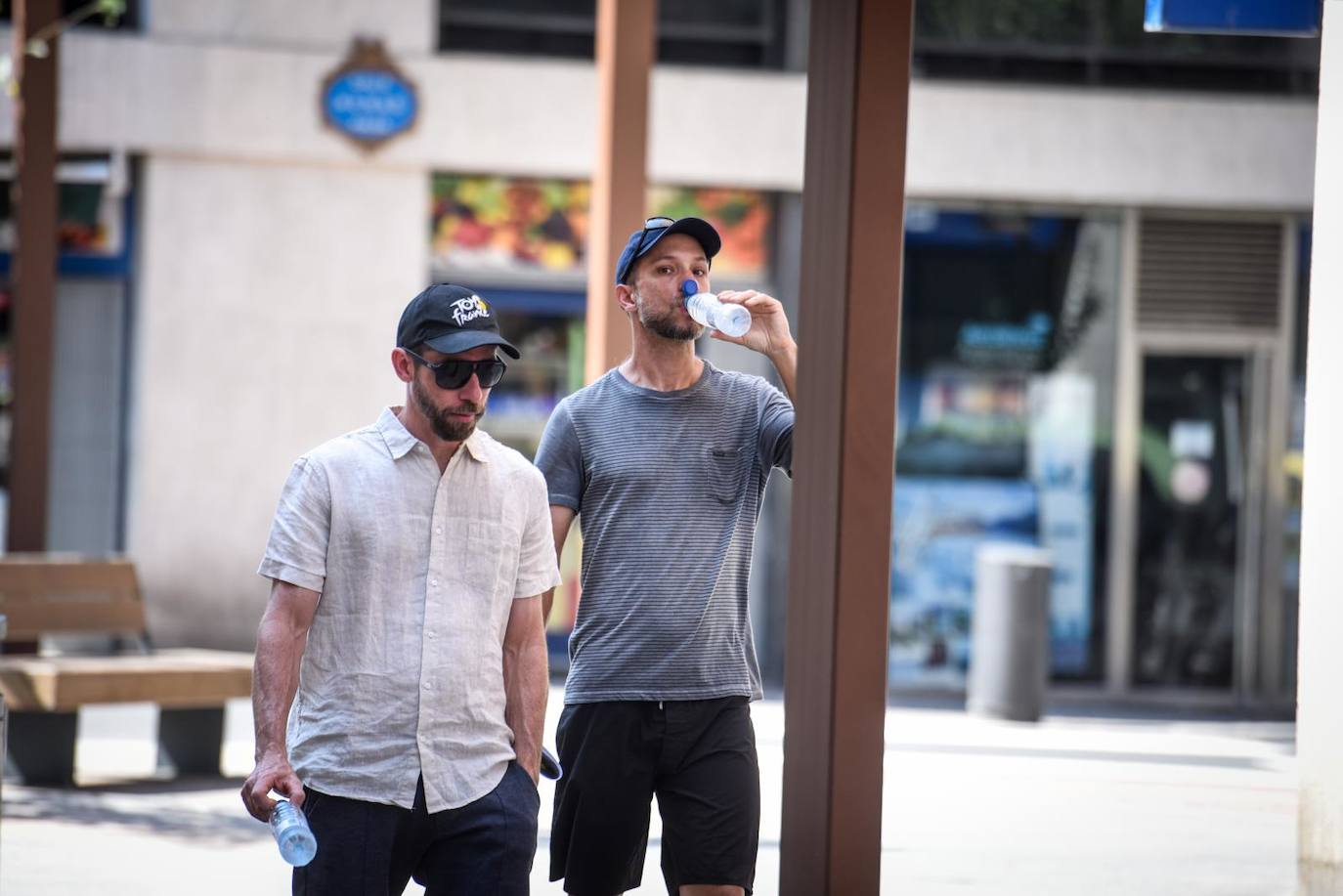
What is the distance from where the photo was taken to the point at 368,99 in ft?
45.4

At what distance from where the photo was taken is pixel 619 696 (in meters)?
4.53

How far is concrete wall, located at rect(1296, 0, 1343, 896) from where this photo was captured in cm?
552

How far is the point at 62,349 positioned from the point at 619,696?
10471 mm

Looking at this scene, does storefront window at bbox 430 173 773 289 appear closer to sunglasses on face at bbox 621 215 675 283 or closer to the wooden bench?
the wooden bench

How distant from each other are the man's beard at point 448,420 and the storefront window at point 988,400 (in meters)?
10.4

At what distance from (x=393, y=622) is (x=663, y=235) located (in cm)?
125

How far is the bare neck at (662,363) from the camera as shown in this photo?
15.3 ft

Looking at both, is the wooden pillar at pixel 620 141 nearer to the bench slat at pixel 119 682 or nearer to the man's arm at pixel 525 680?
the bench slat at pixel 119 682

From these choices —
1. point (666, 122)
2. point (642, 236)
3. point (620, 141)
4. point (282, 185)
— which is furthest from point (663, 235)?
point (282, 185)

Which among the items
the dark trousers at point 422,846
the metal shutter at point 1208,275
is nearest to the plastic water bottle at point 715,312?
the dark trousers at point 422,846

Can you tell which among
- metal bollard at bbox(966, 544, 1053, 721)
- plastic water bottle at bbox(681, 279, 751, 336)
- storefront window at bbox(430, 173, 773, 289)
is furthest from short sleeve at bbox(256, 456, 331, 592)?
storefront window at bbox(430, 173, 773, 289)

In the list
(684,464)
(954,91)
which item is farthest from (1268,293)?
(684,464)

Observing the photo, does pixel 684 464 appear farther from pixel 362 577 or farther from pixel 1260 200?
pixel 1260 200

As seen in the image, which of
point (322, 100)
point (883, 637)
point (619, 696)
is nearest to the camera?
point (883, 637)
